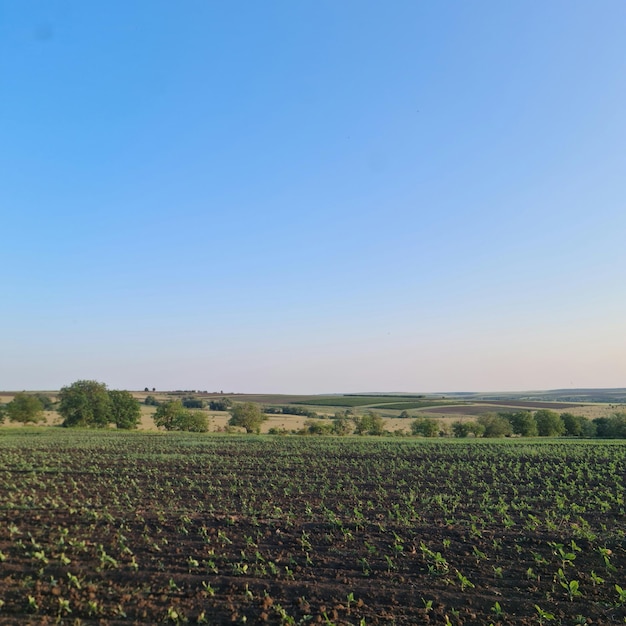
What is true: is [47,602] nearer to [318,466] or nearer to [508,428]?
[318,466]

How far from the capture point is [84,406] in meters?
66.4

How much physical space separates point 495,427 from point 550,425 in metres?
8.64

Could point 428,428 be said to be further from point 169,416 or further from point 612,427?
point 169,416

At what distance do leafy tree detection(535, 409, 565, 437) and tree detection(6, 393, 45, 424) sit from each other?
77705 millimetres

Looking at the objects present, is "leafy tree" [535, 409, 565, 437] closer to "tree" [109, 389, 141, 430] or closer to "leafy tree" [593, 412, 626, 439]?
"leafy tree" [593, 412, 626, 439]

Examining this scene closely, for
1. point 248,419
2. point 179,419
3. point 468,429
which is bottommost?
point 468,429

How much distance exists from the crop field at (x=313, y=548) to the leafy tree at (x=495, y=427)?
45.1 meters

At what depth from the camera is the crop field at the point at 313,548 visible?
8.70m

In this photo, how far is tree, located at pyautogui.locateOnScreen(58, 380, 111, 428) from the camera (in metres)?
66.4

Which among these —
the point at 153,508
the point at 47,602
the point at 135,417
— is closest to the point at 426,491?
the point at 153,508

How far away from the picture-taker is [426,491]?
62.6 ft

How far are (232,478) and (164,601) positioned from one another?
13.6 meters

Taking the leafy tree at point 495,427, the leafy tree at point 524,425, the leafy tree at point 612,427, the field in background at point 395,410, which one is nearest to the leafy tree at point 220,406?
the field in background at point 395,410

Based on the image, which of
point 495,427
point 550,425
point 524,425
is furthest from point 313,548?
point 550,425
